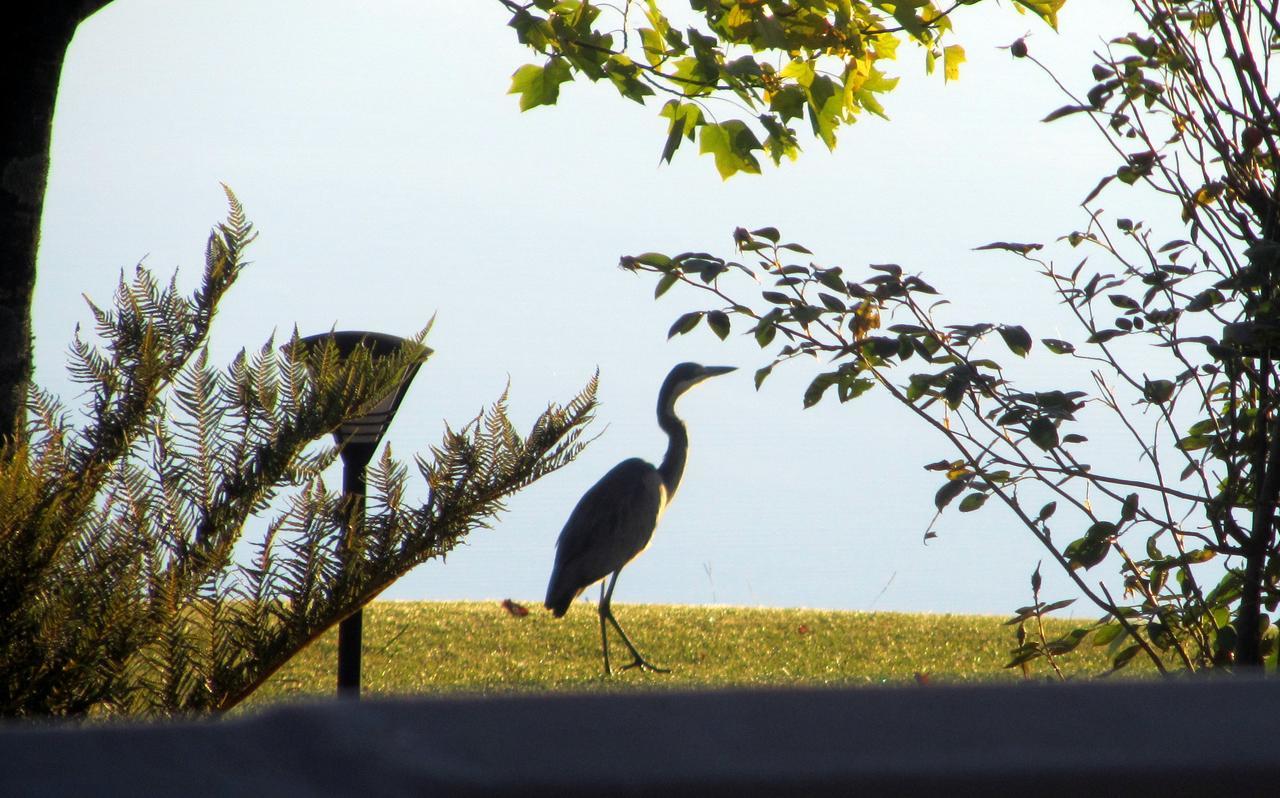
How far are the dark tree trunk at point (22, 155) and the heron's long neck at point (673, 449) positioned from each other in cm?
532

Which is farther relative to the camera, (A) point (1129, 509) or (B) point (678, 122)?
(B) point (678, 122)

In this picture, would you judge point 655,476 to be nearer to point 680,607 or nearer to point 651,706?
point 680,607

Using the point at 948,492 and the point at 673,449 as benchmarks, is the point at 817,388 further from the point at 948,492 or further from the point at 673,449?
the point at 673,449

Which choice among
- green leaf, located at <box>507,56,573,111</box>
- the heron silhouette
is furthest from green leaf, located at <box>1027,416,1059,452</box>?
the heron silhouette

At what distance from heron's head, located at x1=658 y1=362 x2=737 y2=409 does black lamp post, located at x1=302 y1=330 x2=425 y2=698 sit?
4.54 m

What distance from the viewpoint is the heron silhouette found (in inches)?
322

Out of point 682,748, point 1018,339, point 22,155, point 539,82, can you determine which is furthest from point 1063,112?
point 22,155

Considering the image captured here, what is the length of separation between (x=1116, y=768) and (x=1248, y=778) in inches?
3.0

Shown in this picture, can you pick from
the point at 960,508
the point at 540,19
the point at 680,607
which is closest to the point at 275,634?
the point at 960,508

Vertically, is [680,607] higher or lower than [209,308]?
lower

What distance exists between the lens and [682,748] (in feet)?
2.03

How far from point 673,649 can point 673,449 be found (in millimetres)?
1588

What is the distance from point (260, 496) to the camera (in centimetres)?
359

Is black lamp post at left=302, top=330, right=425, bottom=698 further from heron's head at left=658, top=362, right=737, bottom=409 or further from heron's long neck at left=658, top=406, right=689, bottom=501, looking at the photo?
heron's long neck at left=658, top=406, right=689, bottom=501
